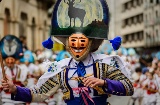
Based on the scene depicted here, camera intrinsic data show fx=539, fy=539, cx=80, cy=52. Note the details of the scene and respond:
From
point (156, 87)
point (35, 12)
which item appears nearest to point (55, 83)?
point (156, 87)

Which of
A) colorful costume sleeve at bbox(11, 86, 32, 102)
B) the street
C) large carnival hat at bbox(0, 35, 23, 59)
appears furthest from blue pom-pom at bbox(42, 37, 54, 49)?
large carnival hat at bbox(0, 35, 23, 59)

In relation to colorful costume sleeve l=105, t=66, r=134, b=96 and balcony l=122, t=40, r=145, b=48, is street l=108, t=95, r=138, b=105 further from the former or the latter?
balcony l=122, t=40, r=145, b=48

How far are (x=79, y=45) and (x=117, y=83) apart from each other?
66 centimetres

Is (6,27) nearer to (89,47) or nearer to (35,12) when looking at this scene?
(35,12)

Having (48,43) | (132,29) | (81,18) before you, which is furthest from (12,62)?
(132,29)

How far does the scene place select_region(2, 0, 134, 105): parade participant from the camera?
6.30m

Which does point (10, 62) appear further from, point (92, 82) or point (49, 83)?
point (92, 82)

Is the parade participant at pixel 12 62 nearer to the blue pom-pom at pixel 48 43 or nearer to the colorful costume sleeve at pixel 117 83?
the blue pom-pom at pixel 48 43

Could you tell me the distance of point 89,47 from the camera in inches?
253

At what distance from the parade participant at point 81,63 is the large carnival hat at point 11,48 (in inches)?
203

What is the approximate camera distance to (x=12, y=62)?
11477 mm

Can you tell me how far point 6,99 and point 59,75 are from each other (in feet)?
17.2

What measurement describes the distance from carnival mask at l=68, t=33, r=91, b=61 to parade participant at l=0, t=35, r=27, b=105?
5.13 meters

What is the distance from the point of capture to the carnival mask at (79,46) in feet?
20.9
